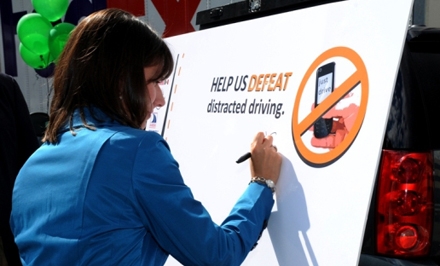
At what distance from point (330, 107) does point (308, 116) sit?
8 cm

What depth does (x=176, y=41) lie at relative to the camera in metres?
2.72

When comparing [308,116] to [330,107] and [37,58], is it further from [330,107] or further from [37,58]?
[37,58]

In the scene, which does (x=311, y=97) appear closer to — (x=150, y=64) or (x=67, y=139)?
(x=150, y=64)

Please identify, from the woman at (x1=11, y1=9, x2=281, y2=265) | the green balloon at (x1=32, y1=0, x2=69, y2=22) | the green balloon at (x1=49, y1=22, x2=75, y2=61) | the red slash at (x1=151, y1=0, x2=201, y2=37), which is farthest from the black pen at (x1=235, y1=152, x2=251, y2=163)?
the green balloon at (x1=32, y1=0, x2=69, y2=22)

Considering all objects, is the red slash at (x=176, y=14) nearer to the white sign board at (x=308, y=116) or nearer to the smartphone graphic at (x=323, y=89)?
the white sign board at (x=308, y=116)

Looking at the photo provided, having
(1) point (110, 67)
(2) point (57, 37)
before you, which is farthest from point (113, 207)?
(2) point (57, 37)

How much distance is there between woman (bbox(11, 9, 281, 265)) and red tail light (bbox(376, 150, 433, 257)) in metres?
0.52

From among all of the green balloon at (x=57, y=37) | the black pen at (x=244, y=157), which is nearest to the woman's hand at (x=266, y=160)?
the black pen at (x=244, y=157)

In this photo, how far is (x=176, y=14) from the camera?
209 inches

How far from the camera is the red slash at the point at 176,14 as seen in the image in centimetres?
515

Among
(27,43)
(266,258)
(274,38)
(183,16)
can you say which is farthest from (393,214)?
(27,43)

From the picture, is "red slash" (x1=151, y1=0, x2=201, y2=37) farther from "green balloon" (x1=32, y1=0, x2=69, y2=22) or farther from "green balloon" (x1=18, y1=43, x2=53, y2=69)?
"green balloon" (x1=18, y1=43, x2=53, y2=69)

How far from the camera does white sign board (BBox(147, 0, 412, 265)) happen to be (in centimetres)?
150

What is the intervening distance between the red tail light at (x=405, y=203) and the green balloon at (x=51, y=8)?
4.75 meters
